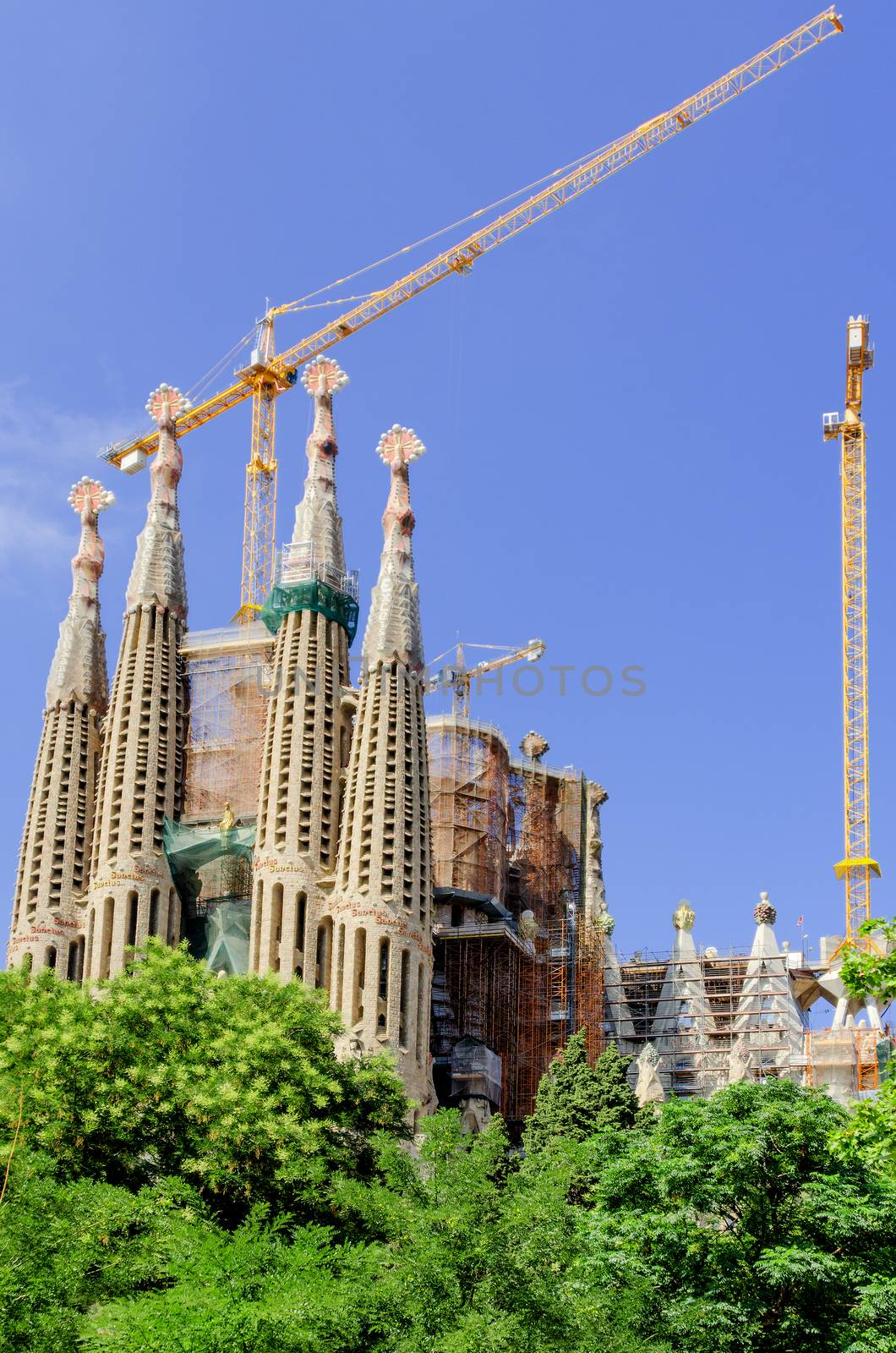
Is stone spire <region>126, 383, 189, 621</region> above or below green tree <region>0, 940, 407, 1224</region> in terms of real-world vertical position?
above

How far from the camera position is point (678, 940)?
82.1m

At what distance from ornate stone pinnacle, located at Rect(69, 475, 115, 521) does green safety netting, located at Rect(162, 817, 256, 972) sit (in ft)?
42.9

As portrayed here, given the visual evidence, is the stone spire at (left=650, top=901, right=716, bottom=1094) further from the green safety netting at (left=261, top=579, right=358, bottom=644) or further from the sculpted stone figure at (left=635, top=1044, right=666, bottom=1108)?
the green safety netting at (left=261, top=579, right=358, bottom=644)

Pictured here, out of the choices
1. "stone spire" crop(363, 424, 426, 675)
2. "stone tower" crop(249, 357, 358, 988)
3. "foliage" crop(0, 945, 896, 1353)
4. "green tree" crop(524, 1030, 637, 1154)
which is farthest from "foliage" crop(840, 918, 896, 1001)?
"stone spire" crop(363, 424, 426, 675)

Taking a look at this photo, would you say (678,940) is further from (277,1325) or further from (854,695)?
(277,1325)

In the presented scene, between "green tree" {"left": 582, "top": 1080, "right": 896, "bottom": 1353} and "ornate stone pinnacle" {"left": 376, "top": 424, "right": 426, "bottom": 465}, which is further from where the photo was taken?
"ornate stone pinnacle" {"left": 376, "top": 424, "right": 426, "bottom": 465}

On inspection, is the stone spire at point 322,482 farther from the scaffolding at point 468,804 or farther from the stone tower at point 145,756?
the scaffolding at point 468,804

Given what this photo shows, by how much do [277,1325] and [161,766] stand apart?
3919cm

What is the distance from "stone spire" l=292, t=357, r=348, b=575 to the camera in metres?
69.0

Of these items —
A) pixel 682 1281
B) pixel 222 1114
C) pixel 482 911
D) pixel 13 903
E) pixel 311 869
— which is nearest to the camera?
pixel 682 1281

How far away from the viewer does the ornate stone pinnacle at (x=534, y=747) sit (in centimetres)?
8619

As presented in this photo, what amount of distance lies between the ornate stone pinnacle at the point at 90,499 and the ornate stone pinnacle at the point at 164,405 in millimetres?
3286

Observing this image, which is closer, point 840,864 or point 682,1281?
point 682,1281

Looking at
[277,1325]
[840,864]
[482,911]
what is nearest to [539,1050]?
[482,911]
